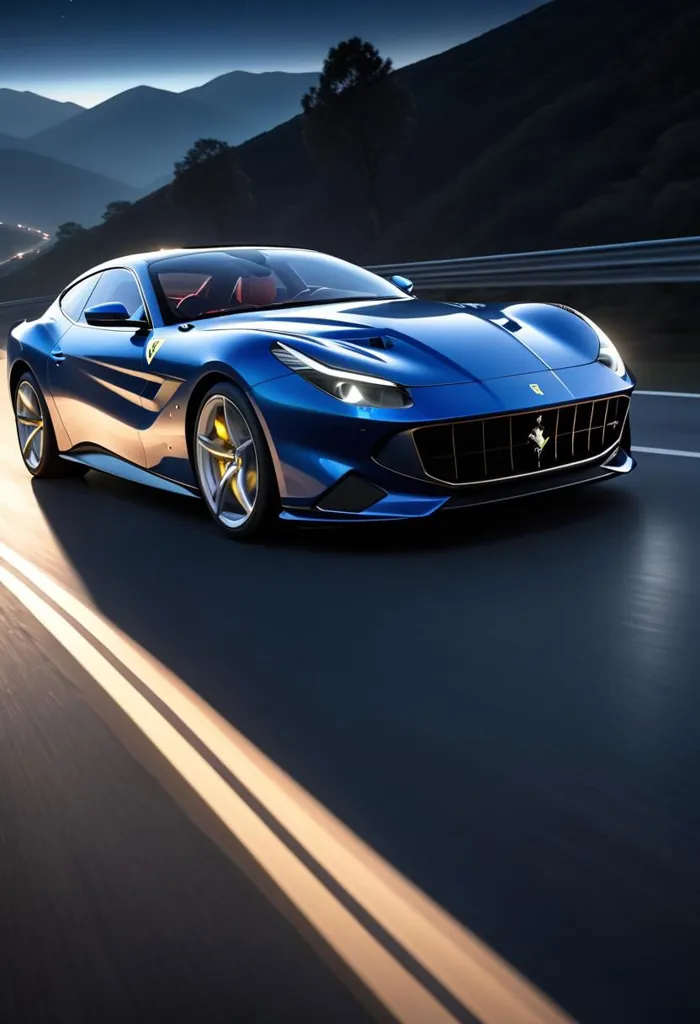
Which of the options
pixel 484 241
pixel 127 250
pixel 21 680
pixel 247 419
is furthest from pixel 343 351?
pixel 127 250

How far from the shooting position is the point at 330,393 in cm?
553

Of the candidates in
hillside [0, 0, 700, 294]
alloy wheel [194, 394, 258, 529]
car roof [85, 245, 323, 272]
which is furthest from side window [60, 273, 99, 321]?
hillside [0, 0, 700, 294]

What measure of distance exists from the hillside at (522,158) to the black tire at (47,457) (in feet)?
102

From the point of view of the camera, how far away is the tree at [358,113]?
93.0 meters

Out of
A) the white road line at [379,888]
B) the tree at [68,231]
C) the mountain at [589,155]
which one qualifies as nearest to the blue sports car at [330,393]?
the white road line at [379,888]

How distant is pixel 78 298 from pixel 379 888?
615 cm

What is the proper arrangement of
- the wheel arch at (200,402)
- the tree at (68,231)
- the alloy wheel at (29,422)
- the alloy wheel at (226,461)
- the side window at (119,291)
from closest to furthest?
the wheel arch at (200,402)
the alloy wheel at (226,461)
the side window at (119,291)
the alloy wheel at (29,422)
the tree at (68,231)

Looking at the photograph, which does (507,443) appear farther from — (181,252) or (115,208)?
(115,208)

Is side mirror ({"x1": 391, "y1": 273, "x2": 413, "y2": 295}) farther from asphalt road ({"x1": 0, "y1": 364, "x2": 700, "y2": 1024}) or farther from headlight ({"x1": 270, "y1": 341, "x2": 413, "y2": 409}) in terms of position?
headlight ({"x1": 270, "y1": 341, "x2": 413, "y2": 409})

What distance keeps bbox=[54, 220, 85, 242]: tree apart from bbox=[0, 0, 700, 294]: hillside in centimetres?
776

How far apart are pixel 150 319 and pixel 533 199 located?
65770 mm

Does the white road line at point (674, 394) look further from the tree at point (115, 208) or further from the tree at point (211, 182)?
the tree at point (115, 208)

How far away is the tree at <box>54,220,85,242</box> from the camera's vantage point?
550 feet

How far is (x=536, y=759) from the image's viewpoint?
3.31m
